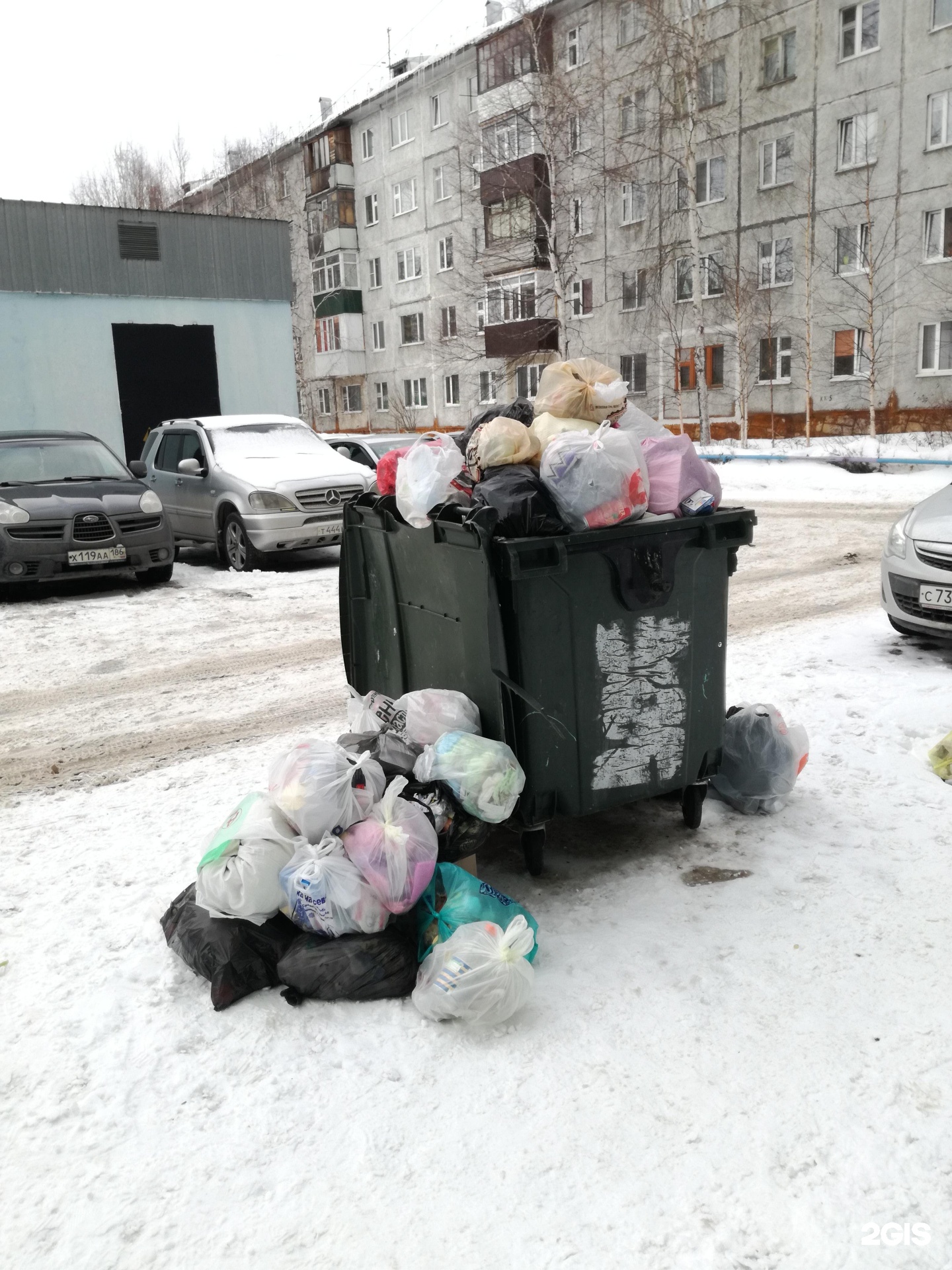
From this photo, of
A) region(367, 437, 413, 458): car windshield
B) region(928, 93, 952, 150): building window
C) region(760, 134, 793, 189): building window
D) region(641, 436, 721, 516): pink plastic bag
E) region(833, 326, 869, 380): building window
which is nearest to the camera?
region(641, 436, 721, 516): pink plastic bag

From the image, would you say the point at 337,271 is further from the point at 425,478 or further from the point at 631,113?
the point at 425,478

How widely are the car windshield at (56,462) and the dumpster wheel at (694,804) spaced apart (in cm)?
823

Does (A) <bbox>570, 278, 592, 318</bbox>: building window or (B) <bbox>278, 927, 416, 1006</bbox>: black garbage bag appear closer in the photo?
(B) <bbox>278, 927, 416, 1006</bbox>: black garbage bag

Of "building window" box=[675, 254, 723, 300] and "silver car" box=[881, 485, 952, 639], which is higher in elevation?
"building window" box=[675, 254, 723, 300]

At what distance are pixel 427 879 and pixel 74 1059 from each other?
1.05m

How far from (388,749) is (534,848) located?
666 millimetres

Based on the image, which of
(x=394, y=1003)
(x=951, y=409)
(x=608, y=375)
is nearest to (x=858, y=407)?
(x=951, y=409)

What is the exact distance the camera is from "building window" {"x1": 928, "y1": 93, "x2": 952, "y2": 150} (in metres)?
22.7

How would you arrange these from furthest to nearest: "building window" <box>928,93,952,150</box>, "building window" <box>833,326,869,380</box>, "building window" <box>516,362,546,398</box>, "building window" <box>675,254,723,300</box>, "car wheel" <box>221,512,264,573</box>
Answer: "building window" <box>516,362,546,398</box>, "building window" <box>675,254,723,300</box>, "building window" <box>833,326,869,380</box>, "building window" <box>928,93,952,150</box>, "car wheel" <box>221,512,264,573</box>

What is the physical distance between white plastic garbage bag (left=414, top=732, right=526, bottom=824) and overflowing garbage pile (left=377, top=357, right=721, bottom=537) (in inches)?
27.7

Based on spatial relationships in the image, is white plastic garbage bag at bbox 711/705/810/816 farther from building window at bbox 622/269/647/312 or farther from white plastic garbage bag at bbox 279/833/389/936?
building window at bbox 622/269/647/312

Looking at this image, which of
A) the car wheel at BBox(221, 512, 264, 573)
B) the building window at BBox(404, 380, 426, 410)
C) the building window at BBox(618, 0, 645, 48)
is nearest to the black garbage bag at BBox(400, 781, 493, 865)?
the car wheel at BBox(221, 512, 264, 573)

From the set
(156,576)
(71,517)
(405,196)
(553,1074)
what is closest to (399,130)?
(405,196)

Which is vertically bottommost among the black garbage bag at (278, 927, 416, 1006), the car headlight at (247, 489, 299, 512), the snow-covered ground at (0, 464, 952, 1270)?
the snow-covered ground at (0, 464, 952, 1270)
